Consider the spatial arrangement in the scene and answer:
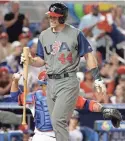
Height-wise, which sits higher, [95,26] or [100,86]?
[95,26]

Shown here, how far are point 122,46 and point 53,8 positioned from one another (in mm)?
6324

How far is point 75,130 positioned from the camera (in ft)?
35.2

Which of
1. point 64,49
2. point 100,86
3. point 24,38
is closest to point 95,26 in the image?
point 24,38

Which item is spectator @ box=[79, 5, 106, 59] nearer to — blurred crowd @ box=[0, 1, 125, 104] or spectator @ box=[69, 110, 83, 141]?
blurred crowd @ box=[0, 1, 125, 104]

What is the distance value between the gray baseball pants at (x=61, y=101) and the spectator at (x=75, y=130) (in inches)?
91.9

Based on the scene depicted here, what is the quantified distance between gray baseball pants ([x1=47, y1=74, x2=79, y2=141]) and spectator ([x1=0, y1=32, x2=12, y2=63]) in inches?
207

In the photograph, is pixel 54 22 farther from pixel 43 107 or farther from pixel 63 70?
pixel 43 107

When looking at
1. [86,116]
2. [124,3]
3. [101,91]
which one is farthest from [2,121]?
[124,3]

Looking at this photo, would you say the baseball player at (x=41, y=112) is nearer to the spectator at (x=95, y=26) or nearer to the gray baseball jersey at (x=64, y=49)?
the gray baseball jersey at (x=64, y=49)

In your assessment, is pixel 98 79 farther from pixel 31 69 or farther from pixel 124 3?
pixel 124 3

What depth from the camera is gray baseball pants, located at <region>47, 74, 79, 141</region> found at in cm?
807

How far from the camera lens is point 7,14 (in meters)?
14.4

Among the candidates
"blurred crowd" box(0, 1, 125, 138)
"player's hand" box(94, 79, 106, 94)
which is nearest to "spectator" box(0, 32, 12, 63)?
"blurred crowd" box(0, 1, 125, 138)

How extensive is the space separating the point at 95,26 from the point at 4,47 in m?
1.96
